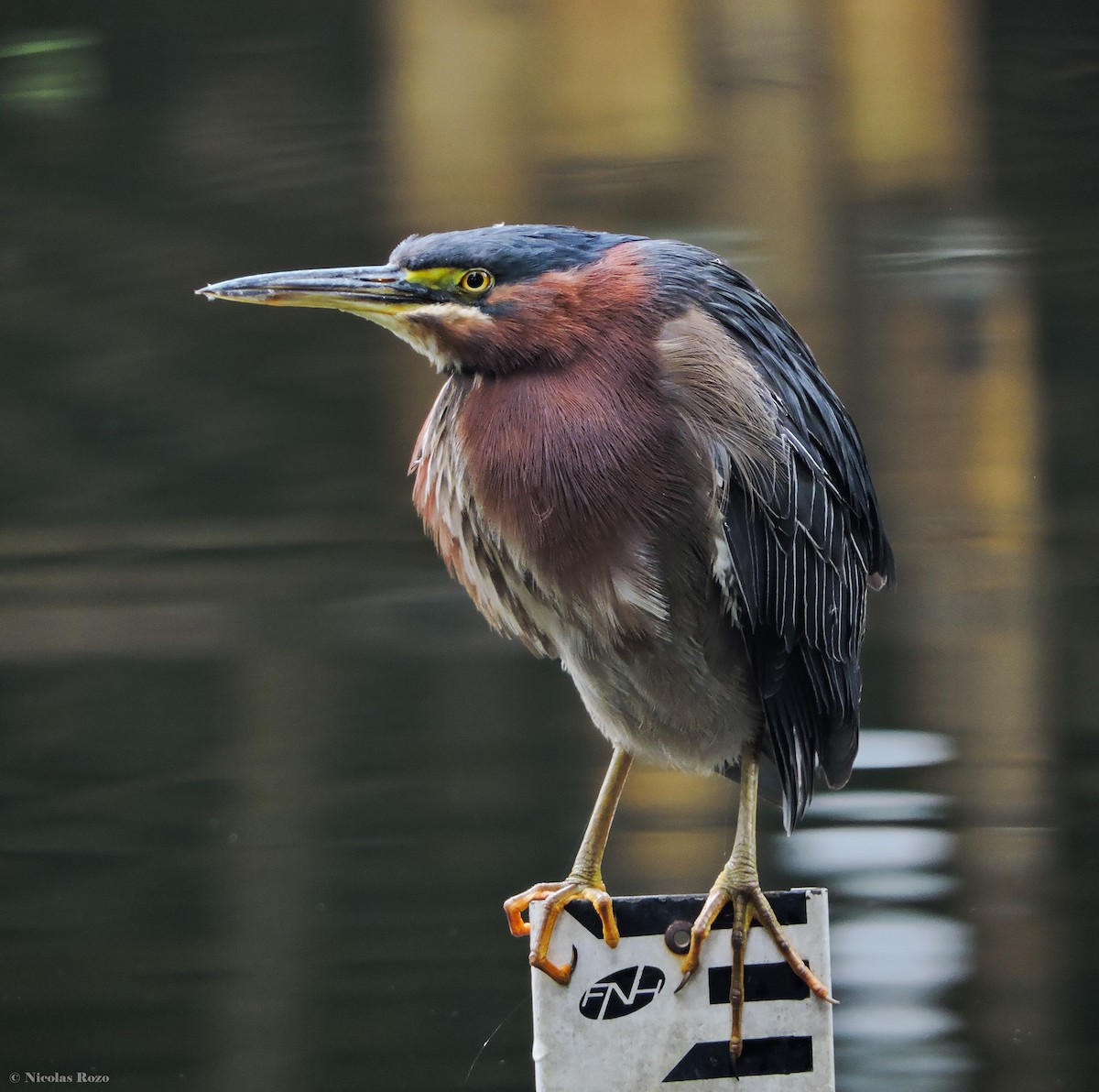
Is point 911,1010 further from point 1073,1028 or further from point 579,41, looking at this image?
point 579,41

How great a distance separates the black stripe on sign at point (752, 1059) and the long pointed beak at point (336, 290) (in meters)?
0.66

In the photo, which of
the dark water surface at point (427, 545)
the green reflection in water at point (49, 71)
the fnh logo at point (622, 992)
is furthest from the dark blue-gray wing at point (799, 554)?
the green reflection in water at point (49, 71)

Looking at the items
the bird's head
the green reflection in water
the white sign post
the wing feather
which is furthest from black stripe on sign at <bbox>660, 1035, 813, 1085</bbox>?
the green reflection in water

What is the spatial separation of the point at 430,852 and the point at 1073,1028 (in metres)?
0.91

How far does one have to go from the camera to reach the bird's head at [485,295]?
1.06 metres

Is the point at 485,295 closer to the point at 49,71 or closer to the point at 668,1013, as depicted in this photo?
the point at 668,1013

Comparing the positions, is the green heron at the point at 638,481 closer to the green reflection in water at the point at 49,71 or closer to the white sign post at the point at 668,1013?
the white sign post at the point at 668,1013

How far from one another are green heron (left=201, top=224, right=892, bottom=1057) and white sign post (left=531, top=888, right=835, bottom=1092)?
0.02 metres

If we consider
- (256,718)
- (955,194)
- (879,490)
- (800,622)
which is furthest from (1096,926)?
(256,718)

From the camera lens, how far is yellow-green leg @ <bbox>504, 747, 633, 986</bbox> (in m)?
1.08

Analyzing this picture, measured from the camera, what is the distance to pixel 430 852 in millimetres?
1826

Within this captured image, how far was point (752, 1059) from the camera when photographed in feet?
3.59

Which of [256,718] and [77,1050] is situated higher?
[256,718]

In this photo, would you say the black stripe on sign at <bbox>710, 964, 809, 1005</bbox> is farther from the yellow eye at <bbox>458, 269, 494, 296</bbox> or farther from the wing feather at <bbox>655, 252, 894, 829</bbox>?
the yellow eye at <bbox>458, 269, 494, 296</bbox>
